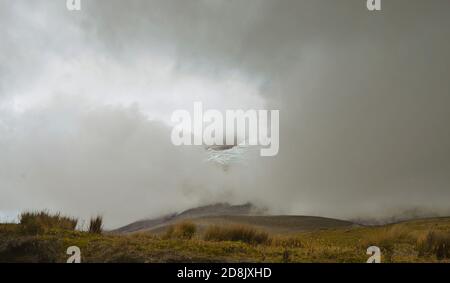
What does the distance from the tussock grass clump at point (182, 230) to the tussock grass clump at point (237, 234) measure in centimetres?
66

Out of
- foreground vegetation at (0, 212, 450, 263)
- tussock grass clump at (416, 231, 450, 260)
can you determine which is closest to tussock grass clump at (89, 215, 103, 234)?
foreground vegetation at (0, 212, 450, 263)

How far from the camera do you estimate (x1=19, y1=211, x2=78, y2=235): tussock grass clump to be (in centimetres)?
1570

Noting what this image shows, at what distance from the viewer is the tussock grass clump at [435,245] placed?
14.3 metres

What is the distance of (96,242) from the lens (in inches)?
553

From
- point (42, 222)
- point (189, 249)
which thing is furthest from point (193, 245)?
point (42, 222)

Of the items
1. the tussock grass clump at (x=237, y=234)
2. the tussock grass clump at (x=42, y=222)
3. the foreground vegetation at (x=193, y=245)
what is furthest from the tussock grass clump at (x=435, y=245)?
the tussock grass clump at (x=42, y=222)

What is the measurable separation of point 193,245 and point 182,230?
3.09 metres

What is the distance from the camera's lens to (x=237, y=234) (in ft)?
54.0

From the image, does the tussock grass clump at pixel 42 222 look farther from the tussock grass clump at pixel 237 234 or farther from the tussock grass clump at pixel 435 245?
the tussock grass clump at pixel 435 245

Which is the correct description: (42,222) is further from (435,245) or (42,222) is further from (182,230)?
(435,245)
